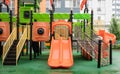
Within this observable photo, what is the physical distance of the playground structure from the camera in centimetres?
2025

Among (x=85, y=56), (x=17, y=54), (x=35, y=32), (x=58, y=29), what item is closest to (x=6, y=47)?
(x=17, y=54)

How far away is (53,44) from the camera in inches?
853

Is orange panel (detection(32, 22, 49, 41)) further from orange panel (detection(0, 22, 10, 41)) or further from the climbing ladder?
orange panel (detection(0, 22, 10, 41))

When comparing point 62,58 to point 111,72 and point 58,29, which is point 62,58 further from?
point 58,29

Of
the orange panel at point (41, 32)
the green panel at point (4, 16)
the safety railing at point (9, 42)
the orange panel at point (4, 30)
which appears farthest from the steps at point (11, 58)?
the green panel at point (4, 16)

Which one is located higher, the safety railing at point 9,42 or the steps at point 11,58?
the safety railing at point 9,42

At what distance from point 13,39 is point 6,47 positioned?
70.9 inches

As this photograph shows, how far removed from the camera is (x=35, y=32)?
23453 millimetres

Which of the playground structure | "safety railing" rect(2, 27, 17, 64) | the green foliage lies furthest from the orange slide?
the green foliage

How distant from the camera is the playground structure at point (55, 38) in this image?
20.2 meters

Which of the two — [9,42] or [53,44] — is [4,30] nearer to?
[9,42]

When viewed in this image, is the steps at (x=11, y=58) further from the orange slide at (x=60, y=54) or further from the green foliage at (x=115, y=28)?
the green foliage at (x=115, y=28)

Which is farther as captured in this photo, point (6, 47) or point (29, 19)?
point (29, 19)

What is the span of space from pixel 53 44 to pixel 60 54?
1444 mm
